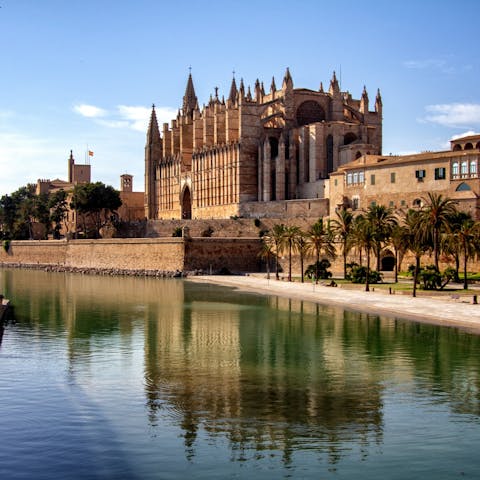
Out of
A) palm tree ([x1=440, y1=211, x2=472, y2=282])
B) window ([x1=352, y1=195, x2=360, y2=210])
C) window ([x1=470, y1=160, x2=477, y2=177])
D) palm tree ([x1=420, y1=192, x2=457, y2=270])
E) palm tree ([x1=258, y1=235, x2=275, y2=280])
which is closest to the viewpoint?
palm tree ([x1=420, y1=192, x2=457, y2=270])

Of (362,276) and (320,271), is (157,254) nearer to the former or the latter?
(320,271)

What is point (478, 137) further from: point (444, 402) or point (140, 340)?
point (444, 402)

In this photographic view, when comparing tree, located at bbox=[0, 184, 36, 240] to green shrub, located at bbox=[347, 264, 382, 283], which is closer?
green shrub, located at bbox=[347, 264, 382, 283]

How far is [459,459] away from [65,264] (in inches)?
2683

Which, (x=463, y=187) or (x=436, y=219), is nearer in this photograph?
(x=436, y=219)

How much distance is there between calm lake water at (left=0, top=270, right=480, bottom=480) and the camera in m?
12.9

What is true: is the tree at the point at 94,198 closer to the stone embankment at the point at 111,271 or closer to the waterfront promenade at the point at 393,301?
the stone embankment at the point at 111,271

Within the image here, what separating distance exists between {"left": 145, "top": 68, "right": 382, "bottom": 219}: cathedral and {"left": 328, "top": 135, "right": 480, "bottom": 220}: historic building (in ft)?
23.0

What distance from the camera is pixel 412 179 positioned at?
167 ft

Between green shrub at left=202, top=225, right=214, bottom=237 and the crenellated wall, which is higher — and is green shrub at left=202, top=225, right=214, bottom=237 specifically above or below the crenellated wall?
above

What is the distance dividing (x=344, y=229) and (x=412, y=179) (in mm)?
5781

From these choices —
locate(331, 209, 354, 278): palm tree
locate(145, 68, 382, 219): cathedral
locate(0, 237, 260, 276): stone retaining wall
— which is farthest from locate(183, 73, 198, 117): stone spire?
locate(331, 209, 354, 278): palm tree

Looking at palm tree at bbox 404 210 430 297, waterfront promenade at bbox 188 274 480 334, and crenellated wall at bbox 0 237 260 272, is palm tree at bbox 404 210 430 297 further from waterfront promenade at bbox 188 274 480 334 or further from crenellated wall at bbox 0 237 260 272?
crenellated wall at bbox 0 237 260 272

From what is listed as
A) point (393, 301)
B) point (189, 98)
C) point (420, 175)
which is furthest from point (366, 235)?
point (189, 98)
